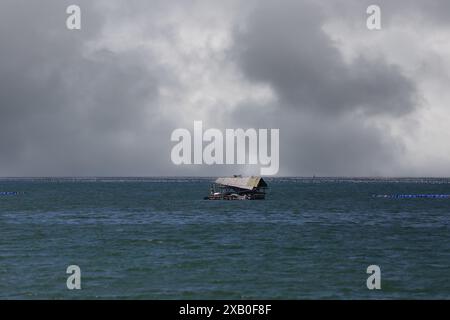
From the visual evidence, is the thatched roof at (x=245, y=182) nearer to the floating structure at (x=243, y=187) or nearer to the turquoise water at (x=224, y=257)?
the floating structure at (x=243, y=187)

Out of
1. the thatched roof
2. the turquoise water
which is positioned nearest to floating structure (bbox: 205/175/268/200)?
the thatched roof

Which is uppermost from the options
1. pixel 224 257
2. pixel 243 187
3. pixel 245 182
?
pixel 245 182

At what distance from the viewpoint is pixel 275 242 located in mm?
58406

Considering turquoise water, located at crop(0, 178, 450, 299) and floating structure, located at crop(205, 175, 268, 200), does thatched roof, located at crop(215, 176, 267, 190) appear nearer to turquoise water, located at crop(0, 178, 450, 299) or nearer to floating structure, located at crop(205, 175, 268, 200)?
floating structure, located at crop(205, 175, 268, 200)

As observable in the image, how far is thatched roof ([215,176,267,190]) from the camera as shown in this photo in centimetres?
12575

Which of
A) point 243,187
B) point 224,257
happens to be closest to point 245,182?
point 243,187

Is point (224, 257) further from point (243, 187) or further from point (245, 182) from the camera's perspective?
point (245, 182)

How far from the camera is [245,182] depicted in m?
129

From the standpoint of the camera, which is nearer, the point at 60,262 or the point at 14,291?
the point at 14,291
